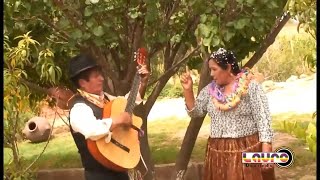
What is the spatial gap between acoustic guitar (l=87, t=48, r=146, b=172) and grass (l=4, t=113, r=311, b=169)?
2981 millimetres

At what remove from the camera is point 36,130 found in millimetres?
8930

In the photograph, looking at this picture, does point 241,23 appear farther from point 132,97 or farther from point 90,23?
point 90,23

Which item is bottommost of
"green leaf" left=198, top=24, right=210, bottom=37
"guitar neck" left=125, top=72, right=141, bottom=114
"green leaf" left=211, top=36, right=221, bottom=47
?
"guitar neck" left=125, top=72, right=141, bottom=114

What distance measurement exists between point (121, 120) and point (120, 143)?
167mm

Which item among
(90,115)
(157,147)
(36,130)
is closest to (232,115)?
(90,115)

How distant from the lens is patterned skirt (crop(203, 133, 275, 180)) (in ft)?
11.2

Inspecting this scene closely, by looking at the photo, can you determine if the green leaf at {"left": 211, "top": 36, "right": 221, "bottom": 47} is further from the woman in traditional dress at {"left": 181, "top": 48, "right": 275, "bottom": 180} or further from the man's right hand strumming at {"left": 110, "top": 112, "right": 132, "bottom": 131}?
the man's right hand strumming at {"left": 110, "top": 112, "right": 132, "bottom": 131}

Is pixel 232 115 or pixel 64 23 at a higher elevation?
pixel 64 23

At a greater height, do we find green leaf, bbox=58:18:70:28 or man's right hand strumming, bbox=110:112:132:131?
green leaf, bbox=58:18:70:28

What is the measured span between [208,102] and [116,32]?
3.48 feet

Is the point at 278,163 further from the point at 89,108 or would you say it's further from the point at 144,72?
the point at 89,108

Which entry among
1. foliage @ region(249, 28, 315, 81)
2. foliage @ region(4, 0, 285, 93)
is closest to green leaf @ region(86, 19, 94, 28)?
foliage @ region(4, 0, 285, 93)

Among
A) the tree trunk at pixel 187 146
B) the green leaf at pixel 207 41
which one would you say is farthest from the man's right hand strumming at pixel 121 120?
the tree trunk at pixel 187 146

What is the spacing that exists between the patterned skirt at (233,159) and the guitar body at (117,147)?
51 centimetres
